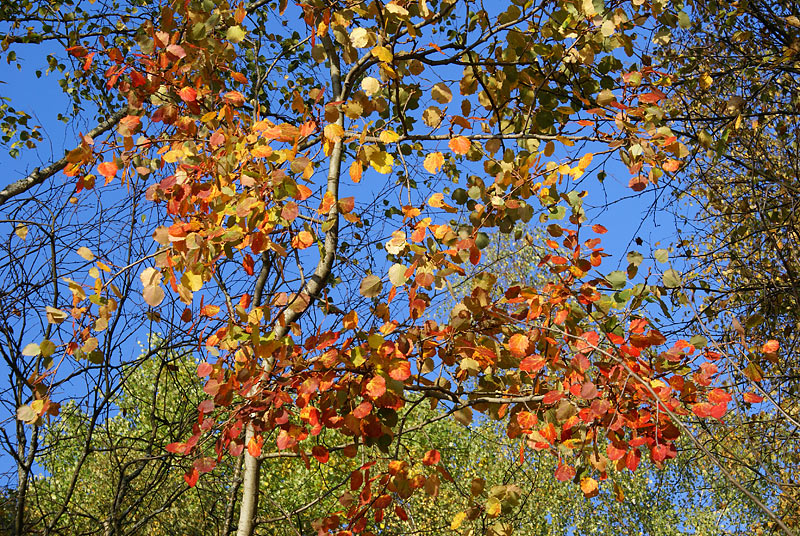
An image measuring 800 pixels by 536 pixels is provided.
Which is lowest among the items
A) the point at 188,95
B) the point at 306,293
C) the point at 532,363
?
the point at 532,363

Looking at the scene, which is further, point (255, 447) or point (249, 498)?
point (249, 498)

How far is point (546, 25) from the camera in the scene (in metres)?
3.16

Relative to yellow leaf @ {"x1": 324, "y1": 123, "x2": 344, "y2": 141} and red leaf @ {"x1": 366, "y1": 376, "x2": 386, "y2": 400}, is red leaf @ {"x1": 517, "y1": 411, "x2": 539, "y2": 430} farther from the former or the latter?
yellow leaf @ {"x1": 324, "y1": 123, "x2": 344, "y2": 141}

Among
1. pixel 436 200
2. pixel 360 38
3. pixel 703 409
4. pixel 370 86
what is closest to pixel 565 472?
pixel 703 409

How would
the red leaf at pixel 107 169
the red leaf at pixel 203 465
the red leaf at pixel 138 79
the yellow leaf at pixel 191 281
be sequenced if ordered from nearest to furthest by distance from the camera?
the yellow leaf at pixel 191 281 < the red leaf at pixel 203 465 < the red leaf at pixel 107 169 < the red leaf at pixel 138 79

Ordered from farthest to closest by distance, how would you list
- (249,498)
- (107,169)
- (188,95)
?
(249,498) → (188,95) → (107,169)

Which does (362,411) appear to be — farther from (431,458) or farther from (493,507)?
(493,507)

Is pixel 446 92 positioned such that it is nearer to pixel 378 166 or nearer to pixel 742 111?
pixel 378 166

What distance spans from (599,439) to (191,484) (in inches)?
68.3

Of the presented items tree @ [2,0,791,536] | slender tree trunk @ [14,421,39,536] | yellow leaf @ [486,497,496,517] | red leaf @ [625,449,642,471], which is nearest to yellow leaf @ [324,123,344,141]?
tree @ [2,0,791,536]

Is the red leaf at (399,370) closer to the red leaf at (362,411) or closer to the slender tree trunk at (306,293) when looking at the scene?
the red leaf at (362,411)

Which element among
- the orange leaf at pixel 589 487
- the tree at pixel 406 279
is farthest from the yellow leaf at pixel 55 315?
the orange leaf at pixel 589 487

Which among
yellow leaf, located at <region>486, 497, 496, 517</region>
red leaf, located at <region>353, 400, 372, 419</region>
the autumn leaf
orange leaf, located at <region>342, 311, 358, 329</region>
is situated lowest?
yellow leaf, located at <region>486, 497, 496, 517</region>

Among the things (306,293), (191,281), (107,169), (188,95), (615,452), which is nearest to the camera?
(191,281)
